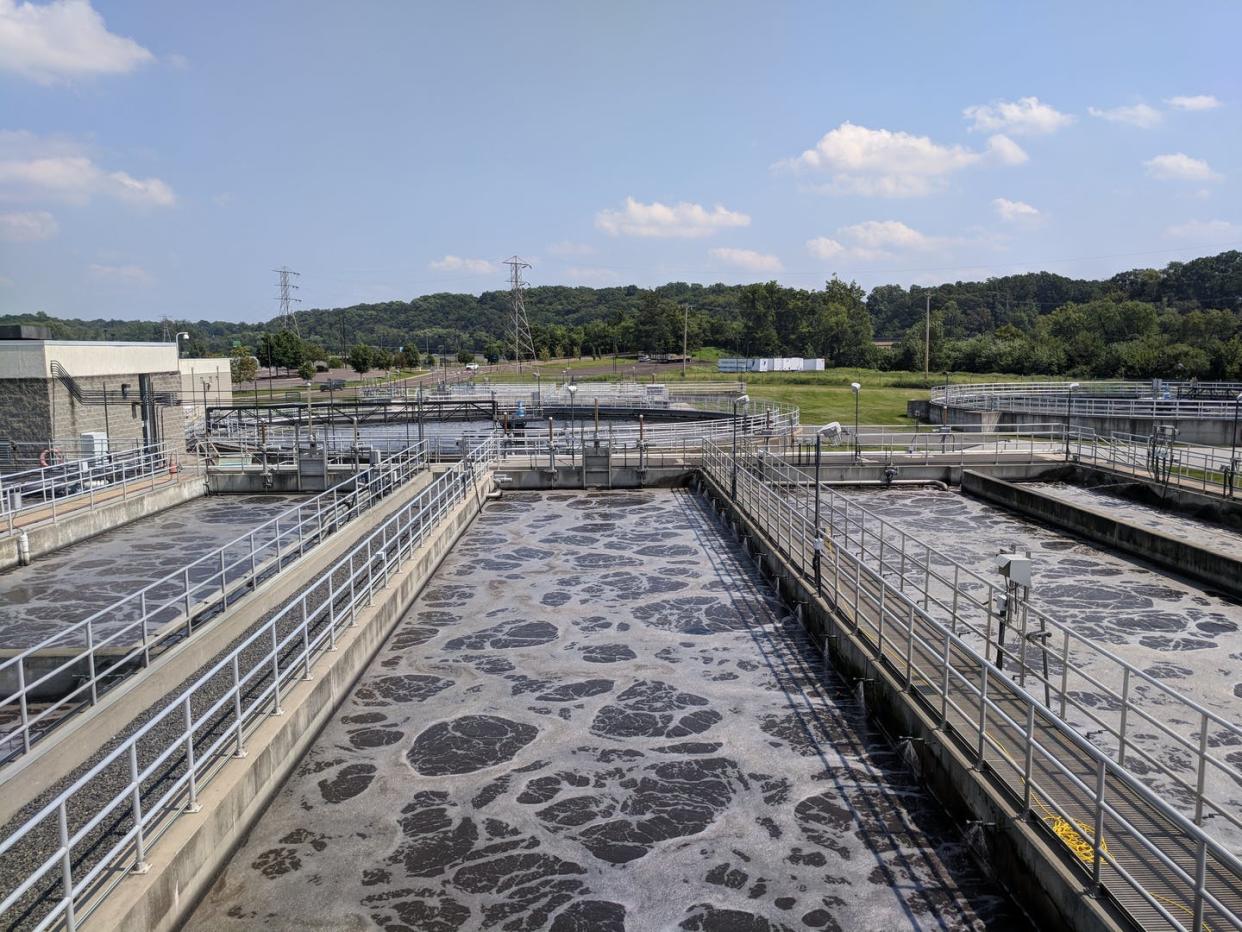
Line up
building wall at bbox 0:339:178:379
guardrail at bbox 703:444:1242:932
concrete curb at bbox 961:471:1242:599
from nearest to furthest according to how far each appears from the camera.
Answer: guardrail at bbox 703:444:1242:932
concrete curb at bbox 961:471:1242:599
building wall at bbox 0:339:178:379

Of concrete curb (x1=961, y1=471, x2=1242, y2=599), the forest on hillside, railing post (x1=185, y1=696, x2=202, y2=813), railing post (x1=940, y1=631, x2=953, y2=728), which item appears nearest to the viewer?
railing post (x1=185, y1=696, x2=202, y2=813)

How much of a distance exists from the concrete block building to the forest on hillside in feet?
172

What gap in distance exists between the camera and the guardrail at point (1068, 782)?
682 centimetres

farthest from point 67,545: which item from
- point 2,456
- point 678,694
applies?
point 678,694

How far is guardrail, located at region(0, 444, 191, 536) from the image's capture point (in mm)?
22406

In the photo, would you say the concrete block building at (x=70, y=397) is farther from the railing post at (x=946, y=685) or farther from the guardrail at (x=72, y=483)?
the railing post at (x=946, y=685)

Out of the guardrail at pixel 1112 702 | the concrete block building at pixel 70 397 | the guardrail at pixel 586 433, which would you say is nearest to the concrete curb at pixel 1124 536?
the guardrail at pixel 1112 702

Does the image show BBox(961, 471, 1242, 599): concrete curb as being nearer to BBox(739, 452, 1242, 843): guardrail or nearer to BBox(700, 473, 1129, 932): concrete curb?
BBox(739, 452, 1242, 843): guardrail

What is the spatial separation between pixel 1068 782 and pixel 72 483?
2402 centimetres

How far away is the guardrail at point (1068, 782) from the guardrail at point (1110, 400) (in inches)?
1153

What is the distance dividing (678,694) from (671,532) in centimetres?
1118

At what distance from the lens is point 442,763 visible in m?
11.6

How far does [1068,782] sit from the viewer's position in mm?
9258

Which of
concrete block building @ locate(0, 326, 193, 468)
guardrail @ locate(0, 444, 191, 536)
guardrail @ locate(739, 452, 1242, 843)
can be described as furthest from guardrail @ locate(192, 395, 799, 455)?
guardrail @ locate(739, 452, 1242, 843)
